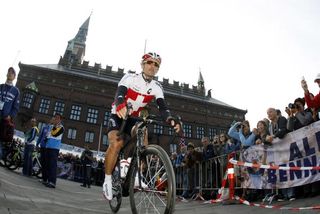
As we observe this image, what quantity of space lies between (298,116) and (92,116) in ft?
141

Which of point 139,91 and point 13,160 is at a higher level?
point 139,91

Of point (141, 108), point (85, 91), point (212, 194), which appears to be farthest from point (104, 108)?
point (141, 108)

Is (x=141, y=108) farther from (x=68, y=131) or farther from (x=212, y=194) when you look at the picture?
(x=68, y=131)

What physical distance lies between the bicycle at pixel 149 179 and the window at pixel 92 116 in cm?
4393

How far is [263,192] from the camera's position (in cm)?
671

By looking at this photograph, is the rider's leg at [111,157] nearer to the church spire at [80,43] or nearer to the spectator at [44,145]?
the spectator at [44,145]

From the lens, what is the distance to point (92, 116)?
153 feet

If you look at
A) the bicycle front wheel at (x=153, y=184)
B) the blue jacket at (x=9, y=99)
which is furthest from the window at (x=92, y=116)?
the bicycle front wheel at (x=153, y=184)

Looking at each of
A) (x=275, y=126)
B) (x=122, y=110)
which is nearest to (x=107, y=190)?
(x=122, y=110)

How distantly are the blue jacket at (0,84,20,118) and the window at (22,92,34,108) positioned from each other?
4016 cm

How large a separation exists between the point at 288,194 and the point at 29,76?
47.4 meters

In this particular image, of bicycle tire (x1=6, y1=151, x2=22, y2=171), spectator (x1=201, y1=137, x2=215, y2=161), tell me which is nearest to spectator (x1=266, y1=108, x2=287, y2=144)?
spectator (x1=201, y1=137, x2=215, y2=161)

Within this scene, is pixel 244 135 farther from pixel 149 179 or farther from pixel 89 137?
pixel 89 137

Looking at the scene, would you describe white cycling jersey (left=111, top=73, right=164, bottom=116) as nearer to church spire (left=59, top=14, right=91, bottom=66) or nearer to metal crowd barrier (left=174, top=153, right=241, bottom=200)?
metal crowd barrier (left=174, top=153, right=241, bottom=200)
